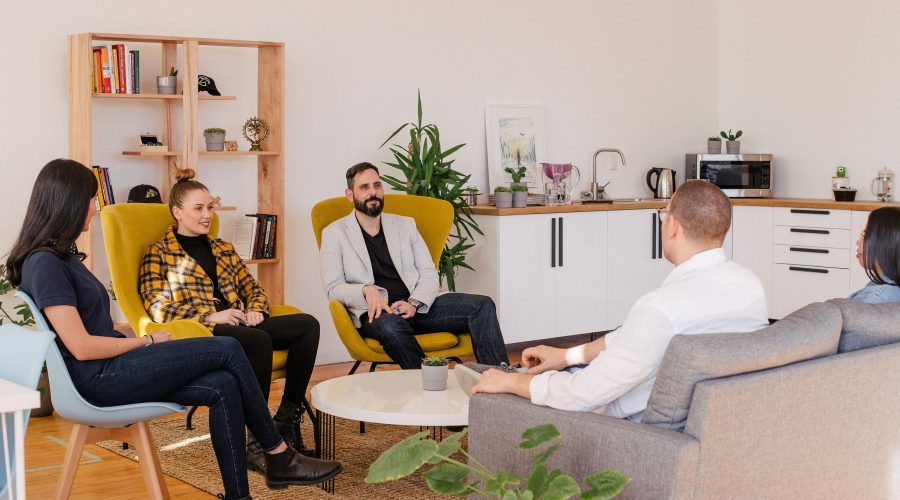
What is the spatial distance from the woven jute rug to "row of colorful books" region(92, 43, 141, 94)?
155 centimetres

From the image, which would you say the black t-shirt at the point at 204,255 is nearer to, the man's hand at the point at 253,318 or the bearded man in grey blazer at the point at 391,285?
the man's hand at the point at 253,318

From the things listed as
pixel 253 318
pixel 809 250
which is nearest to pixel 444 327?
pixel 253 318

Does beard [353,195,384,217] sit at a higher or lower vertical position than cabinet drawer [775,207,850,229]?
higher

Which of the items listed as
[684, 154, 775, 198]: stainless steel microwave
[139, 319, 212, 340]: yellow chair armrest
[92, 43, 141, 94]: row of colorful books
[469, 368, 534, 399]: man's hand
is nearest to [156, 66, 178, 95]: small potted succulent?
[92, 43, 141, 94]: row of colorful books

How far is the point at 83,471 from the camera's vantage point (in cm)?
411

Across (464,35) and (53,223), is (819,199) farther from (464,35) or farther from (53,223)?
(53,223)

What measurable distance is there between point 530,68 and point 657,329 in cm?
464

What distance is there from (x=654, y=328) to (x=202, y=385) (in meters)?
1.54

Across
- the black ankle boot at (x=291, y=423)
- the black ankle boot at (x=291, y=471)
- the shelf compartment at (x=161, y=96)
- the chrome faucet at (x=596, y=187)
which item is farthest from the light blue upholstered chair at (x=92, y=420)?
the chrome faucet at (x=596, y=187)

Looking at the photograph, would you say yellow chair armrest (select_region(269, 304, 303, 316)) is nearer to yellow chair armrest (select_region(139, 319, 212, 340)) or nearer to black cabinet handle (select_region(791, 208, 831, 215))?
yellow chair armrest (select_region(139, 319, 212, 340))

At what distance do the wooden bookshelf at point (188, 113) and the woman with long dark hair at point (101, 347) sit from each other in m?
1.79

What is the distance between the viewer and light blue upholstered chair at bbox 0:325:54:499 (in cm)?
236

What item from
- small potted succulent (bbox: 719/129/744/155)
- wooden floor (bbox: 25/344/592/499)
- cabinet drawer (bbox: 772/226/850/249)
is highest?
small potted succulent (bbox: 719/129/744/155)

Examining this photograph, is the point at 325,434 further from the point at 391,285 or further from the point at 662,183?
the point at 662,183
